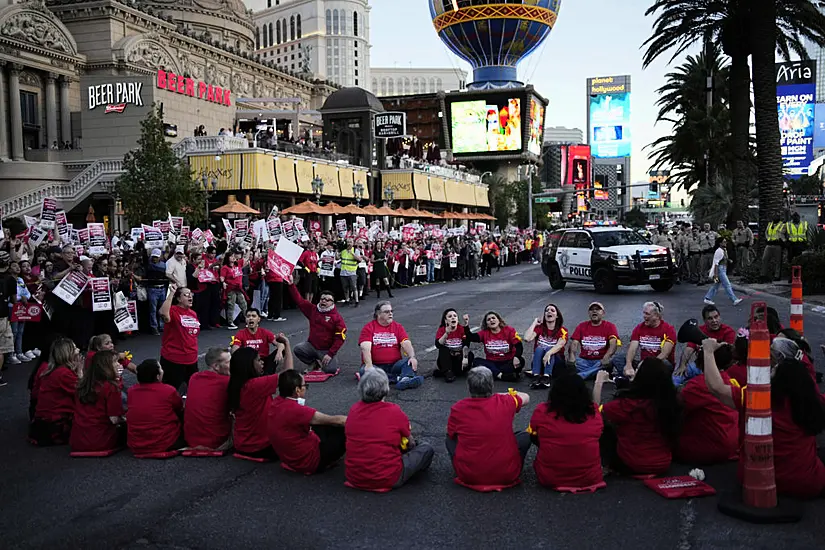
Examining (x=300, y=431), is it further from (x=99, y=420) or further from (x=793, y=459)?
(x=793, y=459)

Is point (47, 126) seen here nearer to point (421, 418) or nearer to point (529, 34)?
point (421, 418)

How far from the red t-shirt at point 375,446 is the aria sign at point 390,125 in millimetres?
44298

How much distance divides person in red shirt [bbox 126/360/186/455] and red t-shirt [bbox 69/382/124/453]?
0.17 m

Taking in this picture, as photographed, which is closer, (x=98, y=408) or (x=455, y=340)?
(x=98, y=408)

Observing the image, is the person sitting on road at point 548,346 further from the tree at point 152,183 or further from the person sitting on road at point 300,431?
the tree at point 152,183

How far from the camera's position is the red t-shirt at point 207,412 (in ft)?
23.4

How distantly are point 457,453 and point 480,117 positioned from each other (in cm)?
10014

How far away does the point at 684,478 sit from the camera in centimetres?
612

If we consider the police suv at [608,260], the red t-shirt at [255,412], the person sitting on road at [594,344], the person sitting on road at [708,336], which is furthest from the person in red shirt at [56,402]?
the police suv at [608,260]

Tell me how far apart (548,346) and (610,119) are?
13006 cm

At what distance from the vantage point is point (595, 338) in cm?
987

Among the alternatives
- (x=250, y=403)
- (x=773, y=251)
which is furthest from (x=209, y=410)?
(x=773, y=251)

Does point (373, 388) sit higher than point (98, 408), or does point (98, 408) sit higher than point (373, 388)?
point (373, 388)

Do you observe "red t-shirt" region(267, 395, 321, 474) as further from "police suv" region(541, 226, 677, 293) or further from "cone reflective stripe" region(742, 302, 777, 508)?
"police suv" region(541, 226, 677, 293)
